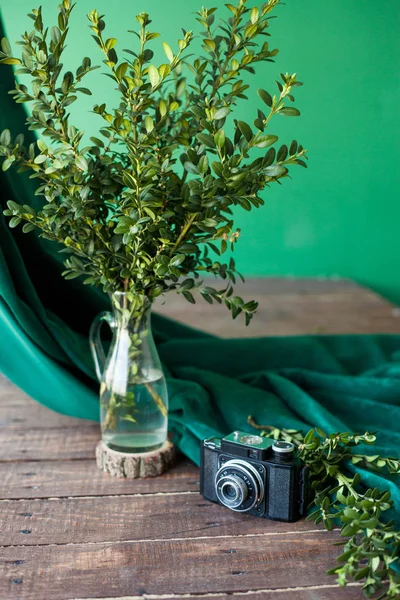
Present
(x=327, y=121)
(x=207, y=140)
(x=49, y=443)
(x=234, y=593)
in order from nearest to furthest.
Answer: (x=234, y=593)
(x=207, y=140)
(x=49, y=443)
(x=327, y=121)

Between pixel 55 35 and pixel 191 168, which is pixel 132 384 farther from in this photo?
pixel 55 35

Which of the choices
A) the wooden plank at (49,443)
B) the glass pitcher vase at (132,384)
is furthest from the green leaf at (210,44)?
the wooden plank at (49,443)

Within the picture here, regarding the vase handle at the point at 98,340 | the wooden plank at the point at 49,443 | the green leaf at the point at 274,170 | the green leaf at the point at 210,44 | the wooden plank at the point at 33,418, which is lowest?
the wooden plank at the point at 49,443

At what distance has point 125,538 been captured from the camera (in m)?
1.06

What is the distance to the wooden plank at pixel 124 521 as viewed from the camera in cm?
107

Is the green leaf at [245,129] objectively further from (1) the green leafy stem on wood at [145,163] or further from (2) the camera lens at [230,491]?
(2) the camera lens at [230,491]

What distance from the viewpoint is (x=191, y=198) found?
1.08 m

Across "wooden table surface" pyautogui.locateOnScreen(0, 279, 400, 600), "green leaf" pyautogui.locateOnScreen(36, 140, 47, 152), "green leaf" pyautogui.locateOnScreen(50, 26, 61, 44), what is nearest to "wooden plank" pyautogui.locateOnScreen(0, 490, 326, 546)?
"wooden table surface" pyautogui.locateOnScreen(0, 279, 400, 600)

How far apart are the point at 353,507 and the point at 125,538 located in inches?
13.6

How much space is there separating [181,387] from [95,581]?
1.74 ft

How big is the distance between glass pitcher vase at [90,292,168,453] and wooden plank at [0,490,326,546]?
11 cm

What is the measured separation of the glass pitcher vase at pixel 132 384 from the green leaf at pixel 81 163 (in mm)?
222

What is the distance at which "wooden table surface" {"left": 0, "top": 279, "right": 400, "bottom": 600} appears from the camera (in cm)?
95

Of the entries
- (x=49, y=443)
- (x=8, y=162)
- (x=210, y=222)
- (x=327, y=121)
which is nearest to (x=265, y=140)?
(x=210, y=222)
